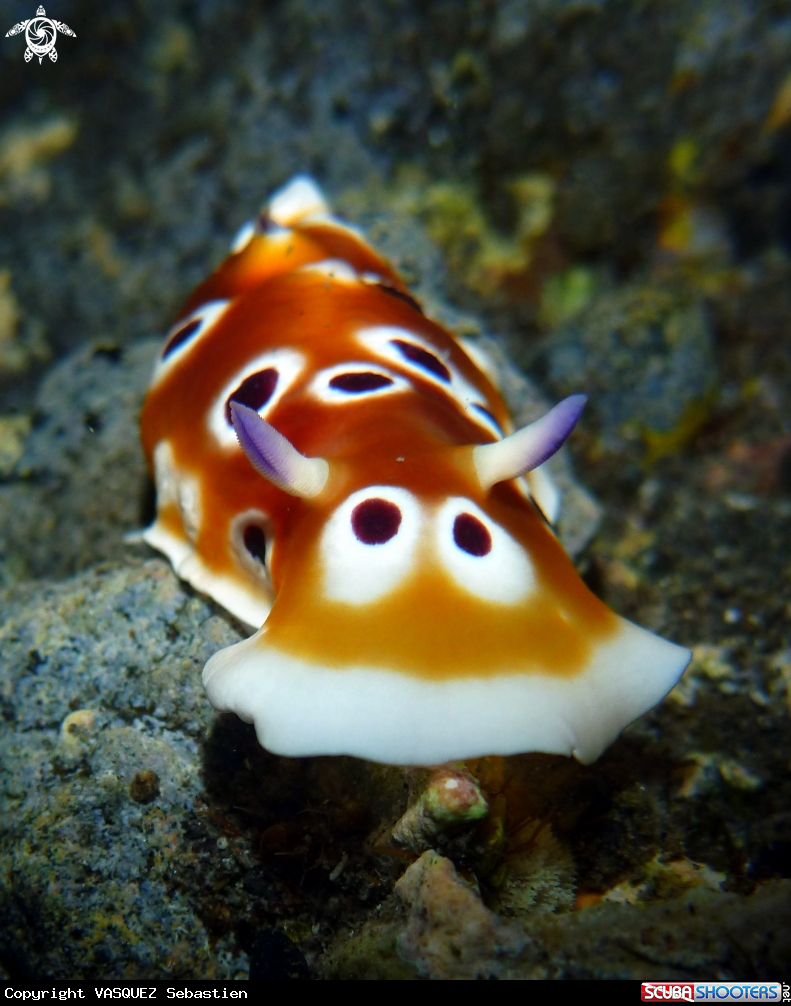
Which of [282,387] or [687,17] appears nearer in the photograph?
[282,387]

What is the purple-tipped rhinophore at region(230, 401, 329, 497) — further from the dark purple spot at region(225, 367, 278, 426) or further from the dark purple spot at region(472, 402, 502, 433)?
the dark purple spot at region(472, 402, 502, 433)

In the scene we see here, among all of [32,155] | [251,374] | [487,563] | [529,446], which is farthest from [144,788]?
[32,155]

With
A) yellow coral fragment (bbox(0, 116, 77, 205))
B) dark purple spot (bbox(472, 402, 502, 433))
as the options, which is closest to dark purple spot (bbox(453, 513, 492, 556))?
dark purple spot (bbox(472, 402, 502, 433))

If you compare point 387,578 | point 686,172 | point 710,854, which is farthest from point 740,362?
point 387,578

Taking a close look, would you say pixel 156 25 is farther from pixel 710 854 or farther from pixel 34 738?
pixel 710 854

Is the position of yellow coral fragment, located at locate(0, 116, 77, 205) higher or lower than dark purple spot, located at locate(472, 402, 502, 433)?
higher

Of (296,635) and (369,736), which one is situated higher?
(296,635)
